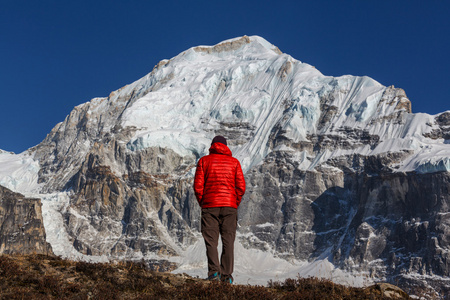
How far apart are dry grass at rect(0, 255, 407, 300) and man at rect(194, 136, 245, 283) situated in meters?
0.70

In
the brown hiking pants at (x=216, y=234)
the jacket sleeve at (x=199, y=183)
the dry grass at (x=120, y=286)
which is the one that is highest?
the jacket sleeve at (x=199, y=183)

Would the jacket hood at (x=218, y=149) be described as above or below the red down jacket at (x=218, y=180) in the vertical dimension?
above

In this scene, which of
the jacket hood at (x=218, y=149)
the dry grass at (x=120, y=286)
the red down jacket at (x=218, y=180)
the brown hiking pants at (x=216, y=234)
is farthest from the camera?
the jacket hood at (x=218, y=149)

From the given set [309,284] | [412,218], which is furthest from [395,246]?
[309,284]

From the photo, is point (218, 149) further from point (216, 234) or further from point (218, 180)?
point (216, 234)

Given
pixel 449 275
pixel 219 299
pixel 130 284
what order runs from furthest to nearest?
pixel 449 275
pixel 130 284
pixel 219 299

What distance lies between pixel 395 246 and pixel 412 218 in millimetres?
10607

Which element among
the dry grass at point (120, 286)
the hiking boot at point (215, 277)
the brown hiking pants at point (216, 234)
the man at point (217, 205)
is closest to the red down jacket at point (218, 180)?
the man at point (217, 205)

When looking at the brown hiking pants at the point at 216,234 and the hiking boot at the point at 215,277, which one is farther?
the brown hiking pants at the point at 216,234

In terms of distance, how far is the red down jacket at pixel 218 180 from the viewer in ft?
52.6

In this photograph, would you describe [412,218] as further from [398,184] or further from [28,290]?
[28,290]

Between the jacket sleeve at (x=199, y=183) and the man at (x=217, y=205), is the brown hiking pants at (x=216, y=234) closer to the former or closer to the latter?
the man at (x=217, y=205)

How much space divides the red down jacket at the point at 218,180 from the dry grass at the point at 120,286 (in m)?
2.30

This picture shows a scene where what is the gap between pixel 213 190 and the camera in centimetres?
1609
